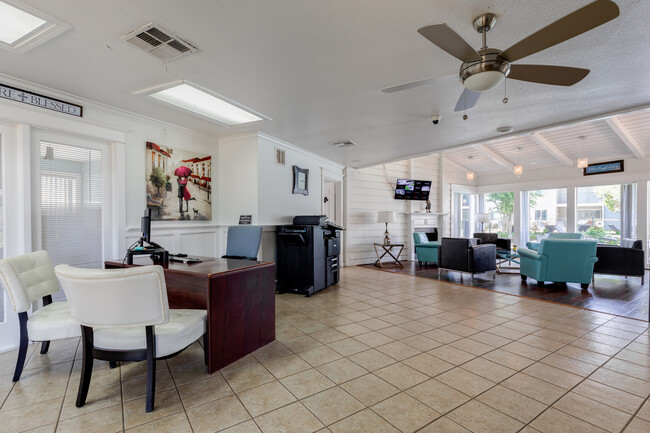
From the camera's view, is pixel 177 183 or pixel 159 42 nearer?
pixel 159 42

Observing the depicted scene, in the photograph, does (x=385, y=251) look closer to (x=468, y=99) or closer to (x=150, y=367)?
(x=468, y=99)

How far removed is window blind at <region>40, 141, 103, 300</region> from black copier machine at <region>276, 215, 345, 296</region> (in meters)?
2.52

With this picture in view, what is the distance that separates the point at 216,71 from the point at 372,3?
1.61m

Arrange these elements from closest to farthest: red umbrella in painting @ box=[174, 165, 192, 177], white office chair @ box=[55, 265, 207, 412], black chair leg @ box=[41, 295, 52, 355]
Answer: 1. white office chair @ box=[55, 265, 207, 412]
2. black chair leg @ box=[41, 295, 52, 355]
3. red umbrella in painting @ box=[174, 165, 192, 177]

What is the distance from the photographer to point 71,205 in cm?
350

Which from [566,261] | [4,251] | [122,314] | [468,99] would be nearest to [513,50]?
[468,99]

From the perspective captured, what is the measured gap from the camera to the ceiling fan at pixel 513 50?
1694mm

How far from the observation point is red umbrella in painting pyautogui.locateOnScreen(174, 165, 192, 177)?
455 centimetres

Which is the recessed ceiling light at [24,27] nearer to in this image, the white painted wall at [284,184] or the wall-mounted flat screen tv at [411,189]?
the white painted wall at [284,184]

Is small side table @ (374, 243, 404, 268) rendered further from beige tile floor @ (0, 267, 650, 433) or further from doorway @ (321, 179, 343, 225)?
beige tile floor @ (0, 267, 650, 433)

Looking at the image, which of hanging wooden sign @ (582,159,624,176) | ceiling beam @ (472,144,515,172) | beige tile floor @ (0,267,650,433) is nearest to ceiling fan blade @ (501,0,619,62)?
beige tile floor @ (0,267,650,433)

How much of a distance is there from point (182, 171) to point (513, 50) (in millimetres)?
4349

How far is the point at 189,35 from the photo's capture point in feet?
7.46

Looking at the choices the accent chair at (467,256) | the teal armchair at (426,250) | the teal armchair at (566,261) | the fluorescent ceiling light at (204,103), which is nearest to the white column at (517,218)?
the teal armchair at (426,250)
